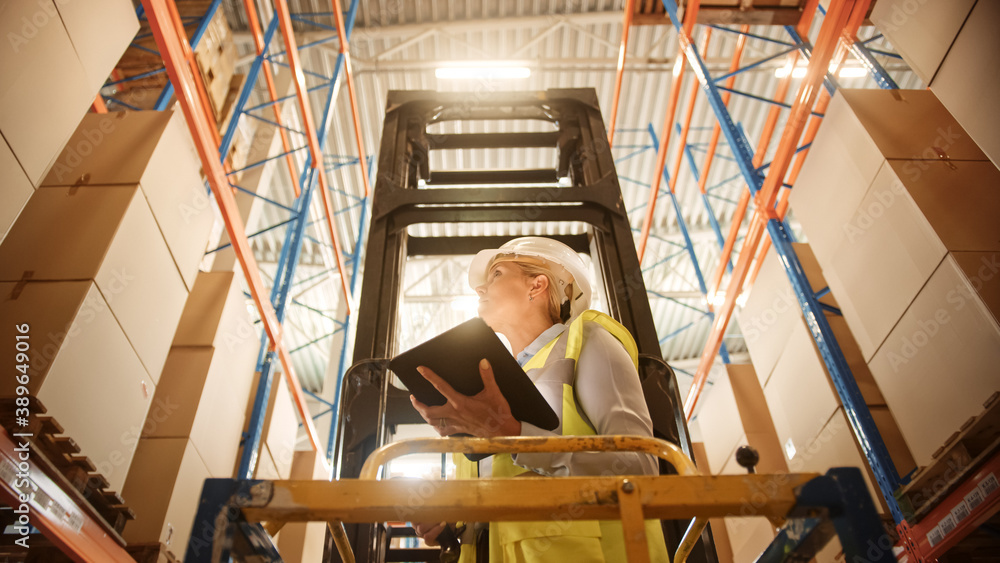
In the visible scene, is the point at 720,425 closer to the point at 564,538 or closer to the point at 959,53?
the point at 959,53

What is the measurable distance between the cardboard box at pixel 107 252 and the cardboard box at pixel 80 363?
0.11m

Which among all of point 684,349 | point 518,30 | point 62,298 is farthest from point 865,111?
point 684,349

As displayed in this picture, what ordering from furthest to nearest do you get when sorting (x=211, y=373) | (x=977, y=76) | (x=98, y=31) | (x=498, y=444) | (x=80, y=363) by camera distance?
(x=211, y=373) < (x=98, y=31) < (x=977, y=76) < (x=80, y=363) < (x=498, y=444)

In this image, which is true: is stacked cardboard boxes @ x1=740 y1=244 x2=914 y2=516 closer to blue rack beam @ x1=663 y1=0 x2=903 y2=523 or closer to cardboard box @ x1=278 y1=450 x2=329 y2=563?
blue rack beam @ x1=663 y1=0 x2=903 y2=523

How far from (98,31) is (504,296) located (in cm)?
314

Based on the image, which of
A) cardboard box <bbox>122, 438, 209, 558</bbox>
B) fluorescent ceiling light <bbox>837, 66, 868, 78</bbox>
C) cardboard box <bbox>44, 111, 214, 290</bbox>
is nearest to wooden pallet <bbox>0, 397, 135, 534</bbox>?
cardboard box <bbox>122, 438, 209, 558</bbox>

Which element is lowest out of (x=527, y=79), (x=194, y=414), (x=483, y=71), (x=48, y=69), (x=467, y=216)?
(x=467, y=216)

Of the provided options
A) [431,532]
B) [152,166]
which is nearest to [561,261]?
[431,532]

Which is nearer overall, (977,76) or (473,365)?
(473,365)

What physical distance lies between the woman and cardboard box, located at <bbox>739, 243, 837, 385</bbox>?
4.16 m

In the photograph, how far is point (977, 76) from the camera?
3459 mm

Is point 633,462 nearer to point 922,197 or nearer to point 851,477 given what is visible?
point 851,477

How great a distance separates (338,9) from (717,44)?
25.3 ft

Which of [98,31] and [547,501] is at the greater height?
[98,31]
